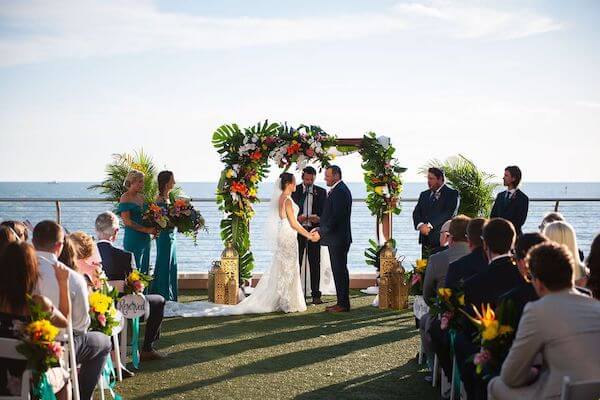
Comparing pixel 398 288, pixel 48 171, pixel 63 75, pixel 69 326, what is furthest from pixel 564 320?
pixel 48 171

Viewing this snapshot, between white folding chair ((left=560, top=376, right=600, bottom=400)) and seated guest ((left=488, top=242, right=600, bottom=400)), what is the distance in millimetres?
167

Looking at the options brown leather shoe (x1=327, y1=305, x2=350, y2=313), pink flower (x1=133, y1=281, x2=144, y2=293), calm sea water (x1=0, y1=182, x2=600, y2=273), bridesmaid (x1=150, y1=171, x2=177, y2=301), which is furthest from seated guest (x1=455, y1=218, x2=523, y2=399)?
bridesmaid (x1=150, y1=171, x2=177, y2=301)

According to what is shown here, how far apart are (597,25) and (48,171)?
40.5m

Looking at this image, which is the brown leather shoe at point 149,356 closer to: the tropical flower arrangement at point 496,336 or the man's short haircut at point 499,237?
the man's short haircut at point 499,237

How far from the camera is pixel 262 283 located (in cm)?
1080

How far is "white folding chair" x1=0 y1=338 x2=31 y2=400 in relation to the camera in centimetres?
A: 452

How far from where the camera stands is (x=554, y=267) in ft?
13.2

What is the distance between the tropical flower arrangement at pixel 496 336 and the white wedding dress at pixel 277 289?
235 inches

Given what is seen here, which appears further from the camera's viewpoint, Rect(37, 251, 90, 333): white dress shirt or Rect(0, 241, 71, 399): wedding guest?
Rect(37, 251, 90, 333): white dress shirt

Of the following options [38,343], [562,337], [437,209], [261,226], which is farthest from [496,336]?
[261,226]

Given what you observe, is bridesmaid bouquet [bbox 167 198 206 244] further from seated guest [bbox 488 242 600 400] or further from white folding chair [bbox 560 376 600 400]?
white folding chair [bbox 560 376 600 400]

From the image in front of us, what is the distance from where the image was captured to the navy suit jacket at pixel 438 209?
10.3 m

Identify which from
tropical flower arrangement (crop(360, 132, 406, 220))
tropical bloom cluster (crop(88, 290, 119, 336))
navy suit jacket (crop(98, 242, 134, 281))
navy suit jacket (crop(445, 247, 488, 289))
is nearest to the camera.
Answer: tropical bloom cluster (crop(88, 290, 119, 336))

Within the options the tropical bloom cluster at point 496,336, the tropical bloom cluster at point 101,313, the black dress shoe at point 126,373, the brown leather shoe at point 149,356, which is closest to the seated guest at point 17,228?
the tropical bloom cluster at point 101,313
